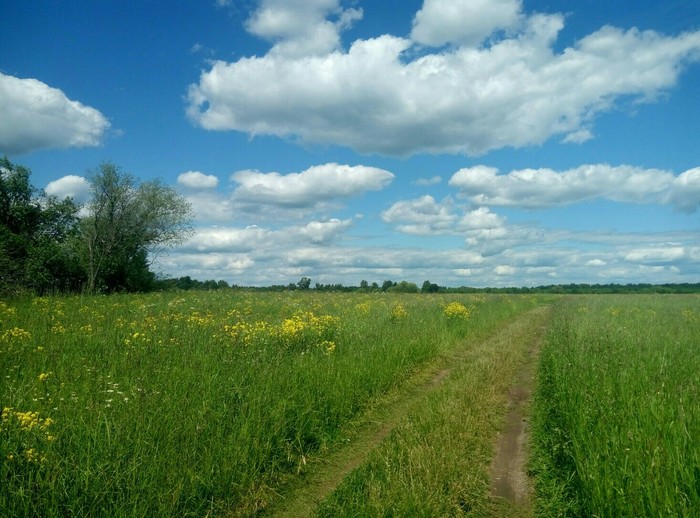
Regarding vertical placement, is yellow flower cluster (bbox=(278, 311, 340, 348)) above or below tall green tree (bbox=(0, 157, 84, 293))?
below

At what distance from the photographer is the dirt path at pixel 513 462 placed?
15.1 ft

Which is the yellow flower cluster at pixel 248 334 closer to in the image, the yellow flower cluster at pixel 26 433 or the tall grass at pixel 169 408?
the tall grass at pixel 169 408

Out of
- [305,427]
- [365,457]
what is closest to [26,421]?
[305,427]

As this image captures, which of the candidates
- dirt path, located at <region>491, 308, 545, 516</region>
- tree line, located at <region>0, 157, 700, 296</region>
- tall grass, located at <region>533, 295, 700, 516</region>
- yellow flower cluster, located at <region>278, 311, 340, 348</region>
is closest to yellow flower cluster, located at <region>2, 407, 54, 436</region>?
dirt path, located at <region>491, 308, 545, 516</region>

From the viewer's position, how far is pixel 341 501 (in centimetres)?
452

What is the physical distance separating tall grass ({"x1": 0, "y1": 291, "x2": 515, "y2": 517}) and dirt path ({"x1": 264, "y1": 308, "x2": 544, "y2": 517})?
23cm

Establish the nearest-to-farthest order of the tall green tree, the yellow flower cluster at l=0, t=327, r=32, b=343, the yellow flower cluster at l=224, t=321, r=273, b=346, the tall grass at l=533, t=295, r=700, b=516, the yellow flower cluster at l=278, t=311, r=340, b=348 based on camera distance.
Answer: the tall grass at l=533, t=295, r=700, b=516 < the yellow flower cluster at l=0, t=327, r=32, b=343 < the yellow flower cluster at l=224, t=321, r=273, b=346 < the yellow flower cluster at l=278, t=311, r=340, b=348 < the tall green tree

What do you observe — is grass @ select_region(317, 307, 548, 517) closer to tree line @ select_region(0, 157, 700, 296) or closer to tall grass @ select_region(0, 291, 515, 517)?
tall grass @ select_region(0, 291, 515, 517)

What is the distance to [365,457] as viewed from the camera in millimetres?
5559

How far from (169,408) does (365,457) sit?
2.59 m

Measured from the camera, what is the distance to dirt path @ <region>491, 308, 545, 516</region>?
461 centimetres

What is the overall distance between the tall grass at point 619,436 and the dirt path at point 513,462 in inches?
6.8

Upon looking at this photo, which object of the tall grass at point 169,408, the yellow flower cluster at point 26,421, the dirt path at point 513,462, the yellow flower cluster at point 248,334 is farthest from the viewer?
the yellow flower cluster at point 248,334

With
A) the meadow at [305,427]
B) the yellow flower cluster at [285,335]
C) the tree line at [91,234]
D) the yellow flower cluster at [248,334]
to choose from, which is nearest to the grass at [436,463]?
the meadow at [305,427]
